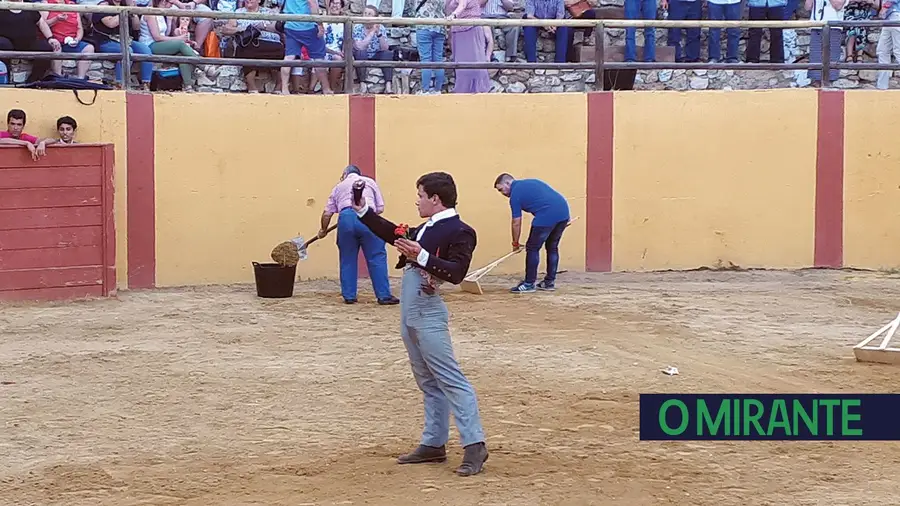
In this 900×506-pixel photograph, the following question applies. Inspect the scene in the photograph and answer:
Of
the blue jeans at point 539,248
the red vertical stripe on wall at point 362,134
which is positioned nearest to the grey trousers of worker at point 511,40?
the red vertical stripe on wall at point 362,134

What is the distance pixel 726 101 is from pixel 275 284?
5.42m

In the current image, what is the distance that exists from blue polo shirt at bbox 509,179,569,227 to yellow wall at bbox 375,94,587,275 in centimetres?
118

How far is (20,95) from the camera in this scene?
1225cm

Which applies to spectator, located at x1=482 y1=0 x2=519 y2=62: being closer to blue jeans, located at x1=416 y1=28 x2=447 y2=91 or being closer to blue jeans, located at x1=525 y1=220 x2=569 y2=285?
blue jeans, located at x1=416 y1=28 x2=447 y2=91

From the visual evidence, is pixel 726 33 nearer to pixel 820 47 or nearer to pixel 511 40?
pixel 820 47

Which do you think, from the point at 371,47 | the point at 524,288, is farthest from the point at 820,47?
the point at 371,47

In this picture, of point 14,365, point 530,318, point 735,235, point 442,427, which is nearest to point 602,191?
point 735,235

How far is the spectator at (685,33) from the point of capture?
15.2 metres

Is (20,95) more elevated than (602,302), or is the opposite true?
(20,95)

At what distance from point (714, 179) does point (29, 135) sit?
7.14 meters

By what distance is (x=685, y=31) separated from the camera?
50.7 ft

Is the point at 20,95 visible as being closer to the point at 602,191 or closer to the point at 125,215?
the point at 125,215

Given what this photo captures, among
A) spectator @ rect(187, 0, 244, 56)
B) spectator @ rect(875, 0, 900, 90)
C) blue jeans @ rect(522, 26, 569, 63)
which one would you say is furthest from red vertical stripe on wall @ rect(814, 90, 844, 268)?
spectator @ rect(187, 0, 244, 56)

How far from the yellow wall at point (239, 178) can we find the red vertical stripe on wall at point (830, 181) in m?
5.23
